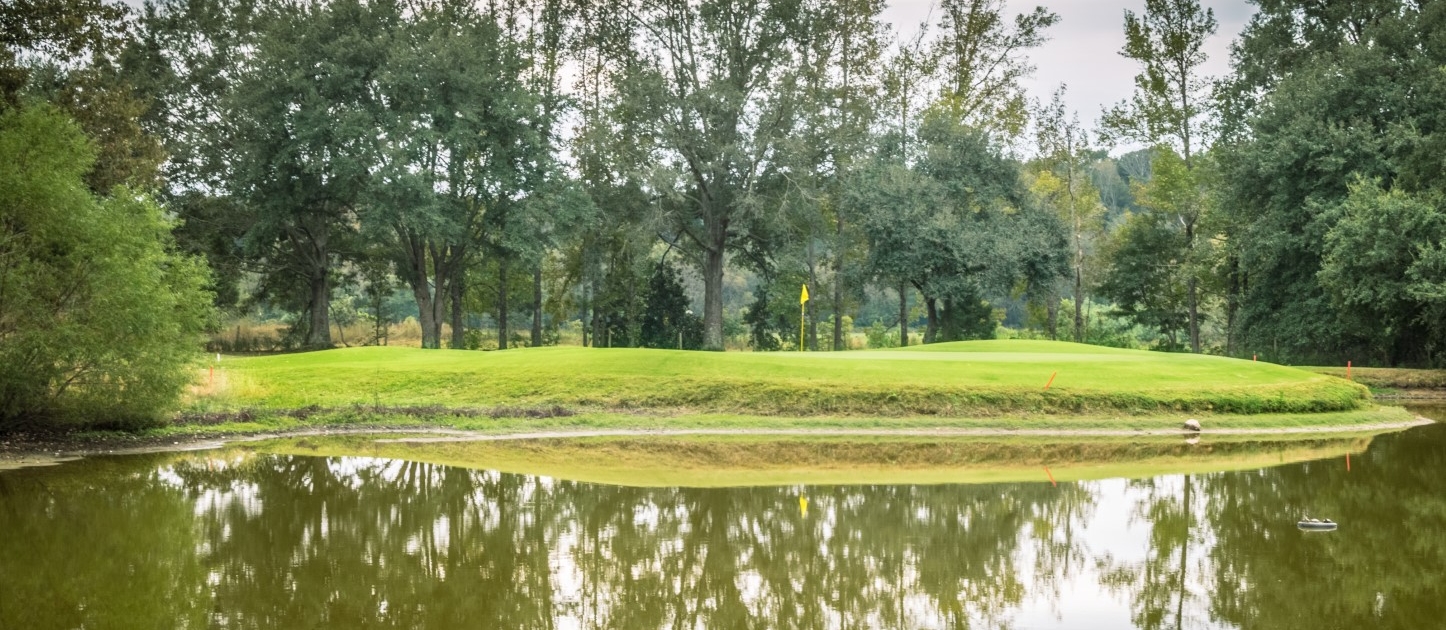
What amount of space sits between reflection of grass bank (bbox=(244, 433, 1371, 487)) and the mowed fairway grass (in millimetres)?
2475

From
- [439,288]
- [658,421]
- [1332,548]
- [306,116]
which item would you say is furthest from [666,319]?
[1332,548]

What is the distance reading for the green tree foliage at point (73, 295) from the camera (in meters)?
19.5

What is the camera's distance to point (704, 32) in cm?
4966

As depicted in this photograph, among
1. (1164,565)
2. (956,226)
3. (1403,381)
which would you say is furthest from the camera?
(956,226)

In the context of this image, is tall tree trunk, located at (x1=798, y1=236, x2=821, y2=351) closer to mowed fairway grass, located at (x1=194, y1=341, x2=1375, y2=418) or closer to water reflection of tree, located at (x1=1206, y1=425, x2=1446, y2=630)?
mowed fairway grass, located at (x1=194, y1=341, x2=1375, y2=418)

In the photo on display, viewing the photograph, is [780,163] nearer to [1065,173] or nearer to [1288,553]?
[1065,173]

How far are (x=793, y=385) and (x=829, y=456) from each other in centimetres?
614

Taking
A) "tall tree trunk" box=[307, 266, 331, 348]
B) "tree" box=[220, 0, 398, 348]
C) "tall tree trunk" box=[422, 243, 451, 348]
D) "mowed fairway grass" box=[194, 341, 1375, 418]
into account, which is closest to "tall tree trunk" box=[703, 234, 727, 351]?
"tall tree trunk" box=[422, 243, 451, 348]

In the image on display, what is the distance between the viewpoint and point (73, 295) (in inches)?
788

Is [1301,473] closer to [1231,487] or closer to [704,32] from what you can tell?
[1231,487]

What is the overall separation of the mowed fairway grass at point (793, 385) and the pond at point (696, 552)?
8.44 m

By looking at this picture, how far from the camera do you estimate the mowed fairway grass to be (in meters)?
26.1

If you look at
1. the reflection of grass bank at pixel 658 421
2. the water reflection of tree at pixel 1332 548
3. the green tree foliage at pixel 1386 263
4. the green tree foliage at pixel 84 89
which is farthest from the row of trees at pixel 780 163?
the water reflection of tree at pixel 1332 548

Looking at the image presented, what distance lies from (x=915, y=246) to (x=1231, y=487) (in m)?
33.4
